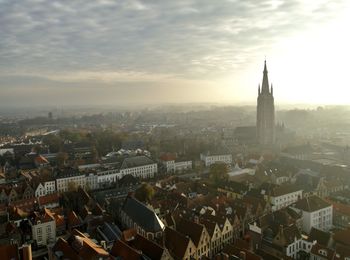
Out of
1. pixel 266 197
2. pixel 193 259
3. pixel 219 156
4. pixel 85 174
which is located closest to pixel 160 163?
pixel 219 156

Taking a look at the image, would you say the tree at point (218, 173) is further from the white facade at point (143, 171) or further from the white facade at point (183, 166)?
the white facade at point (183, 166)

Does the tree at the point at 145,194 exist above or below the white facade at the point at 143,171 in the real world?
above

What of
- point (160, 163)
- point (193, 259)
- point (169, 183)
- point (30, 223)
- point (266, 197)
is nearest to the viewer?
point (193, 259)

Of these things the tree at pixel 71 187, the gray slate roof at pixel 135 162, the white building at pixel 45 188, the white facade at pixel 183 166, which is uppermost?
the gray slate roof at pixel 135 162

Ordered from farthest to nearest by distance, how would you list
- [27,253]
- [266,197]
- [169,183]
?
[169,183]
[266,197]
[27,253]

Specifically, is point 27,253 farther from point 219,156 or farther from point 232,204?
point 219,156

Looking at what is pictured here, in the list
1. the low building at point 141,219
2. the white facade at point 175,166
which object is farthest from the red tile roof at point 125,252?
the white facade at point 175,166

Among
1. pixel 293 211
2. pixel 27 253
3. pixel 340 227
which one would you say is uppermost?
pixel 27 253

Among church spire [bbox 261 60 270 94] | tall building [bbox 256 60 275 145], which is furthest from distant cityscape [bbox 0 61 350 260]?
church spire [bbox 261 60 270 94]
